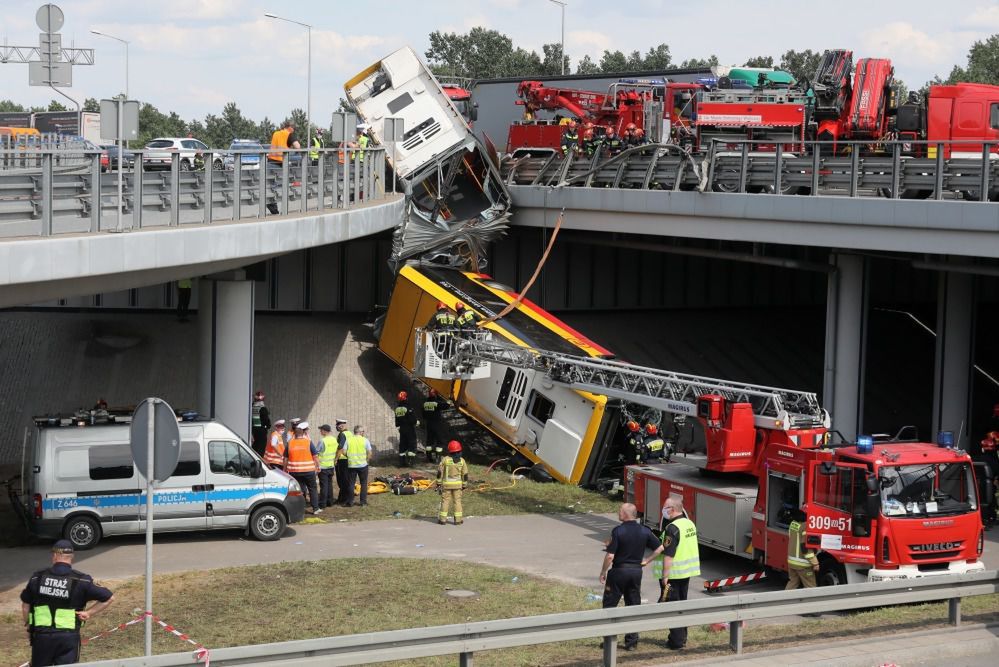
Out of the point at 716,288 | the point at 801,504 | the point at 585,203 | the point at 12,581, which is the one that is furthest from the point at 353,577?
the point at 716,288

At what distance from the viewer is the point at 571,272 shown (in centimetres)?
3675

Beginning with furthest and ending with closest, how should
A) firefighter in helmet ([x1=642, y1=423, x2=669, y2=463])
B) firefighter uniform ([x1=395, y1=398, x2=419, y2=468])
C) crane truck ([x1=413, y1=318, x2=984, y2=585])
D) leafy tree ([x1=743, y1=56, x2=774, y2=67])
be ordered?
leafy tree ([x1=743, y1=56, x2=774, y2=67]), firefighter uniform ([x1=395, y1=398, x2=419, y2=468]), firefighter in helmet ([x1=642, y1=423, x2=669, y2=463]), crane truck ([x1=413, y1=318, x2=984, y2=585])

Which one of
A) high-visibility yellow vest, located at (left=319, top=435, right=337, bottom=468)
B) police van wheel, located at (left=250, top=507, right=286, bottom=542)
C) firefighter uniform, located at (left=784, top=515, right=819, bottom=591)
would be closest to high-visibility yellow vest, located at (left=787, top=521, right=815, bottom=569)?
firefighter uniform, located at (left=784, top=515, right=819, bottom=591)

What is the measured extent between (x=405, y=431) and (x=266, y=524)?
21.5 feet

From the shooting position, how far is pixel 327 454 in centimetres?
2155

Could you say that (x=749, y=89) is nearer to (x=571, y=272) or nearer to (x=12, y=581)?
(x=571, y=272)

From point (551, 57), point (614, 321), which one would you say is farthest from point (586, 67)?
point (614, 321)

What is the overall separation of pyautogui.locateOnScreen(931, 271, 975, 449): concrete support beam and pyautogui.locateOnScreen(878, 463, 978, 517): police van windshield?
37.3ft

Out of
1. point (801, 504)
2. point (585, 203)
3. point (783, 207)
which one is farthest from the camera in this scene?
point (585, 203)

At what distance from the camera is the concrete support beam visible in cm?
2630

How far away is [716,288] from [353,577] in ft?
82.7

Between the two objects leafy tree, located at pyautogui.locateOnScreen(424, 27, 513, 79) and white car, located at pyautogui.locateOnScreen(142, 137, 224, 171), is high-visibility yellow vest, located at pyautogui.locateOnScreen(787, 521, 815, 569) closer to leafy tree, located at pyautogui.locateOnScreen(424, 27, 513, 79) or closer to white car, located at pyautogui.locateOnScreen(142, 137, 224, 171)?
white car, located at pyautogui.locateOnScreen(142, 137, 224, 171)

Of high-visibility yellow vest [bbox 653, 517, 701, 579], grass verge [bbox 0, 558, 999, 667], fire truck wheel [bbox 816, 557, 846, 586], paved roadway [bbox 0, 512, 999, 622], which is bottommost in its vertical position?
paved roadway [bbox 0, 512, 999, 622]

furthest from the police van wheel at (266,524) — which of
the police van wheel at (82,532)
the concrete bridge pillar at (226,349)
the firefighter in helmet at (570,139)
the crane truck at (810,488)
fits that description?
the firefighter in helmet at (570,139)
